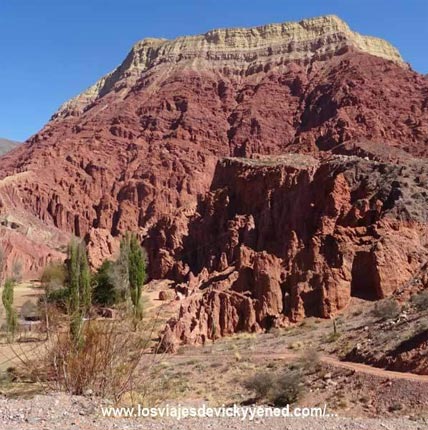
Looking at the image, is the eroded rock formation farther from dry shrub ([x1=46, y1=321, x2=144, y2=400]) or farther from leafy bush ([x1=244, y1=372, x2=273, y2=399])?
dry shrub ([x1=46, y1=321, x2=144, y2=400])

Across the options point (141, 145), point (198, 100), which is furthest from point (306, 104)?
point (141, 145)

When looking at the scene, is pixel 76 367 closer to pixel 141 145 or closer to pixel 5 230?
pixel 5 230

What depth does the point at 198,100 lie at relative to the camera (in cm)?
11781

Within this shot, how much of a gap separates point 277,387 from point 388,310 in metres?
9.69

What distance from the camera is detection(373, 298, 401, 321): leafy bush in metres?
25.3

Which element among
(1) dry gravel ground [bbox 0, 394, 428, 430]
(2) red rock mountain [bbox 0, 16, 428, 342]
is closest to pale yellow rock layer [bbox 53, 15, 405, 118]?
(2) red rock mountain [bbox 0, 16, 428, 342]

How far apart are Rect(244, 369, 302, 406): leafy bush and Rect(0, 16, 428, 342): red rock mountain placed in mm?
12703

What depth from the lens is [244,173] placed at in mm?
Result: 62969

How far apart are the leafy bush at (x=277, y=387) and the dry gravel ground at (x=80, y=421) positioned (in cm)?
706

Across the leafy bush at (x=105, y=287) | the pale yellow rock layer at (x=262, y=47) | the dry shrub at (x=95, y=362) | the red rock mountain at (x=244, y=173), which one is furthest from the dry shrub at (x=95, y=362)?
the pale yellow rock layer at (x=262, y=47)

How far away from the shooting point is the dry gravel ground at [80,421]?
855 centimetres

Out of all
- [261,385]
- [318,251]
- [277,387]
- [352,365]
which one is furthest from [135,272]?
[277,387]

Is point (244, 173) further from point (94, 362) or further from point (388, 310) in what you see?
point (94, 362)

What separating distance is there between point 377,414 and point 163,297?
39178 mm
